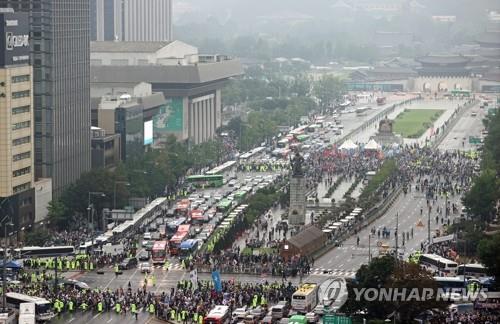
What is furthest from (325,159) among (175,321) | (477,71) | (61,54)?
(477,71)

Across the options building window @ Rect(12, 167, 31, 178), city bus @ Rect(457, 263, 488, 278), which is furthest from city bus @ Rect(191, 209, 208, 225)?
city bus @ Rect(457, 263, 488, 278)

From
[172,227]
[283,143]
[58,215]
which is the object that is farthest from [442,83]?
[58,215]

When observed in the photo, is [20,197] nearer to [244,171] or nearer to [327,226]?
[327,226]

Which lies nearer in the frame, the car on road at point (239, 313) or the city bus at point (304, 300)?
the car on road at point (239, 313)

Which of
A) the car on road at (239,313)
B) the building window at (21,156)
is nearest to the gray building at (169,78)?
the building window at (21,156)

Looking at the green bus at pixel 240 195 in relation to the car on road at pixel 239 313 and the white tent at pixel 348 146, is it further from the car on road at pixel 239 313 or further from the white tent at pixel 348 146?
the car on road at pixel 239 313
